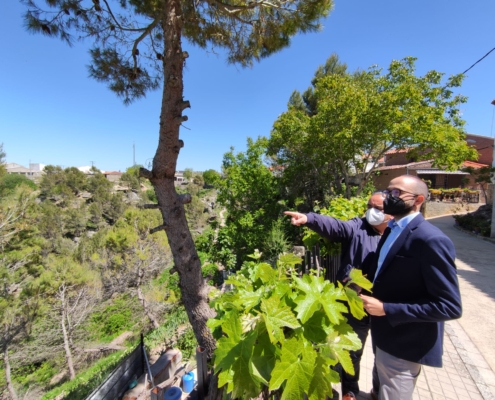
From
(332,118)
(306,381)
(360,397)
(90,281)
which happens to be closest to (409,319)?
(306,381)

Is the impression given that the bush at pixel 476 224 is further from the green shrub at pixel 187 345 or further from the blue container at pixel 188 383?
the blue container at pixel 188 383

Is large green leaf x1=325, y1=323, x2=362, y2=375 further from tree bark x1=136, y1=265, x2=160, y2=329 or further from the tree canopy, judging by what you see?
tree bark x1=136, y1=265, x2=160, y2=329

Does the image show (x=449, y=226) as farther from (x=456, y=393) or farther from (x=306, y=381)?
(x=306, y=381)

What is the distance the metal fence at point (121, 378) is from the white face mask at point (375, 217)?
120 inches

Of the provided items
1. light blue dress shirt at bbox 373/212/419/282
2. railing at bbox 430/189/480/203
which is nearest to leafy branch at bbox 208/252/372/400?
light blue dress shirt at bbox 373/212/419/282

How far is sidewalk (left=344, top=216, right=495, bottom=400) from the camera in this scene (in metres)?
2.25

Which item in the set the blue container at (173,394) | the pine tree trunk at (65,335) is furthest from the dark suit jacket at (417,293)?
the pine tree trunk at (65,335)

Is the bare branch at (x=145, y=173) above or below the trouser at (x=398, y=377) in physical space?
above

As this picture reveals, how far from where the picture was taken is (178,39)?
278 centimetres

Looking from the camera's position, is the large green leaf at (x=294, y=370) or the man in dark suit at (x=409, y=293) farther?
the man in dark suit at (x=409, y=293)

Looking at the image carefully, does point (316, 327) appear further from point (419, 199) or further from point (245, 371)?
point (419, 199)

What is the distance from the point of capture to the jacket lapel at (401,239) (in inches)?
52.8

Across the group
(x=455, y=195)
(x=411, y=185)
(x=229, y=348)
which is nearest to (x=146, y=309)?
(x=229, y=348)

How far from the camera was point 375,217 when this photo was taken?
1.78 meters
